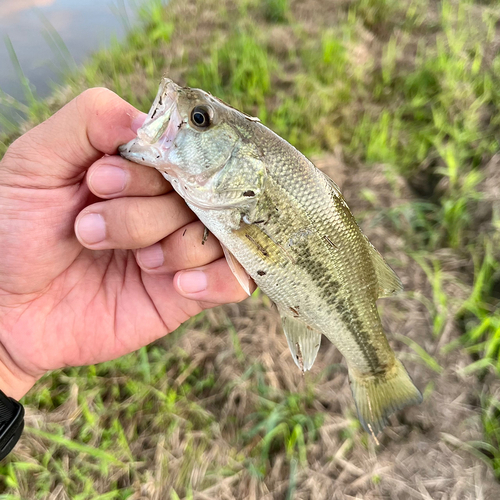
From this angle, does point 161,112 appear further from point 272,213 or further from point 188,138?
point 272,213

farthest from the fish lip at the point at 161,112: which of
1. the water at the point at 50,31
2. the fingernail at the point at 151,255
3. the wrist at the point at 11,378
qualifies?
the water at the point at 50,31

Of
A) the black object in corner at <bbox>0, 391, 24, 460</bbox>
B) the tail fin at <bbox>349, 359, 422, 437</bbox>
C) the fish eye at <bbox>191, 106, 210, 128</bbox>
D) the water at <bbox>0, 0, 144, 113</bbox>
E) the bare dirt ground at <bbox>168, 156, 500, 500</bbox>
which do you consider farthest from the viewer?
the water at <bbox>0, 0, 144, 113</bbox>

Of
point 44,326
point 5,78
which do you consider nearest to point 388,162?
point 44,326

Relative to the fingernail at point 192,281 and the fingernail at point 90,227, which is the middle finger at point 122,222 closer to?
the fingernail at point 90,227

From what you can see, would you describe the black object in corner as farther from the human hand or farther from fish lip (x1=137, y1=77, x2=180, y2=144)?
fish lip (x1=137, y1=77, x2=180, y2=144)

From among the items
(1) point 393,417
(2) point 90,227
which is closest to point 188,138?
(2) point 90,227

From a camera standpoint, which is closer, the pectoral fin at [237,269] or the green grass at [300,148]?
the pectoral fin at [237,269]

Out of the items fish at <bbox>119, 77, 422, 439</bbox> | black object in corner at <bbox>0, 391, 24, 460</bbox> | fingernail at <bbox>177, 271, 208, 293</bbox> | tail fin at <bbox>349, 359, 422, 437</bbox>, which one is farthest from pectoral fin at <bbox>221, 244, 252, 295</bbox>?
black object in corner at <bbox>0, 391, 24, 460</bbox>
